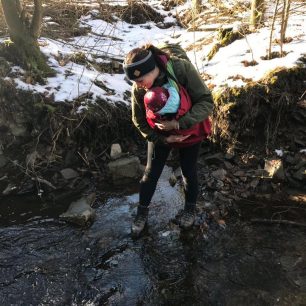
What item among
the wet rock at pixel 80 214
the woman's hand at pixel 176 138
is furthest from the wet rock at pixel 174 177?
the woman's hand at pixel 176 138

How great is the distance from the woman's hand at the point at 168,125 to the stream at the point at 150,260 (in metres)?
1.35

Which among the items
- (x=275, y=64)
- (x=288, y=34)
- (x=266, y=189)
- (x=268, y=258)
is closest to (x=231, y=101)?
(x=275, y=64)

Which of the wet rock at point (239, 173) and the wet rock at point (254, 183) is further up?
the wet rock at point (239, 173)

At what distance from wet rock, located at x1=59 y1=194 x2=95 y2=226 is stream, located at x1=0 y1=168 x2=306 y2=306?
0.09m

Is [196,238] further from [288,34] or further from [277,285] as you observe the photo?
[288,34]

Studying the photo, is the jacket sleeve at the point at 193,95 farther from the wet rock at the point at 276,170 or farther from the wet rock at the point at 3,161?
the wet rock at the point at 3,161

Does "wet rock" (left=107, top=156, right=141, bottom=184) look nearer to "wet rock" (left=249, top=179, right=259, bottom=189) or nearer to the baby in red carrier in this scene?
"wet rock" (left=249, top=179, right=259, bottom=189)

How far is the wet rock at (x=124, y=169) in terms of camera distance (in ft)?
17.3

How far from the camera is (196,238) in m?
A: 4.10

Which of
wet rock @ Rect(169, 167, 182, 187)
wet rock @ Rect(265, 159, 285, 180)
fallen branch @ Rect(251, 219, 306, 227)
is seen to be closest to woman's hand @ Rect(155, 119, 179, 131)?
fallen branch @ Rect(251, 219, 306, 227)

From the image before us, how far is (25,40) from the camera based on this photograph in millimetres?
5969

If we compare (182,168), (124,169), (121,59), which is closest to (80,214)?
(124,169)

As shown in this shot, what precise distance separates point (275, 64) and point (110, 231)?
3.56 meters

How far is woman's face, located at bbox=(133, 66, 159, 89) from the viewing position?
3053 mm
